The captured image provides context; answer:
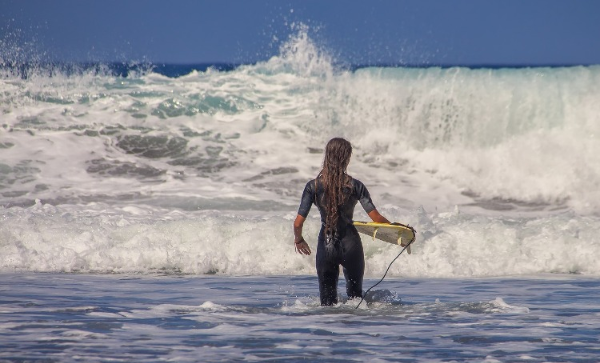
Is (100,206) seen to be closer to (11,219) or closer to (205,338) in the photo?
(11,219)

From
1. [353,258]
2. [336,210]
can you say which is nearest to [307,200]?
[336,210]

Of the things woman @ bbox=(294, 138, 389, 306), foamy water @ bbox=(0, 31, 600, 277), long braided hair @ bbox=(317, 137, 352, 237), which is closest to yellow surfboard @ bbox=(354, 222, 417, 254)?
woman @ bbox=(294, 138, 389, 306)

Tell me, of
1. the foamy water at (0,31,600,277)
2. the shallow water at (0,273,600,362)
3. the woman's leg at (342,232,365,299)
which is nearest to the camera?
the shallow water at (0,273,600,362)

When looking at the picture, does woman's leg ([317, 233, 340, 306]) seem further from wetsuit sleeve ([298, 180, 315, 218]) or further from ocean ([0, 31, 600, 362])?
wetsuit sleeve ([298, 180, 315, 218])

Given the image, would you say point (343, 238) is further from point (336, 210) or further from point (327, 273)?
point (327, 273)

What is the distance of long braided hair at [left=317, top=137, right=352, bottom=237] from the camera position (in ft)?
25.7

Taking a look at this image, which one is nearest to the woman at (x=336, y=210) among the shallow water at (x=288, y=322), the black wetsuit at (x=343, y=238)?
the black wetsuit at (x=343, y=238)

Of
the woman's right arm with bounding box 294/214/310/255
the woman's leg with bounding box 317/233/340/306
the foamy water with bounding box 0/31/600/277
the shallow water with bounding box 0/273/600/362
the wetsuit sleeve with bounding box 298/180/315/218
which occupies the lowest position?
the shallow water with bounding box 0/273/600/362

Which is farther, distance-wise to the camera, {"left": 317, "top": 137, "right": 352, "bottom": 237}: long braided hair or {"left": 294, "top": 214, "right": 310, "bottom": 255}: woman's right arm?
{"left": 294, "top": 214, "right": 310, "bottom": 255}: woman's right arm

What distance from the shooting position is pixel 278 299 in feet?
31.4

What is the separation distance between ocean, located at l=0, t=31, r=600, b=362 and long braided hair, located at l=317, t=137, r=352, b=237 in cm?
90

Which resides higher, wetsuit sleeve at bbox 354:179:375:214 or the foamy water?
the foamy water

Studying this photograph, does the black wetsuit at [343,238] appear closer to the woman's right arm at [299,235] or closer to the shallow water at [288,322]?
the woman's right arm at [299,235]

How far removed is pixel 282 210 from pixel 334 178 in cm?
850
